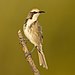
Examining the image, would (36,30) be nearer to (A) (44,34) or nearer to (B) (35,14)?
(B) (35,14)

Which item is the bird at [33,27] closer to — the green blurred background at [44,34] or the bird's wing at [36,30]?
the bird's wing at [36,30]

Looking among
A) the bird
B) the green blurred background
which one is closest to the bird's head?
the bird

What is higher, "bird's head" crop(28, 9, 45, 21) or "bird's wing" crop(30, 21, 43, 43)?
"bird's head" crop(28, 9, 45, 21)

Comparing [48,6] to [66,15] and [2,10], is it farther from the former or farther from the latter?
[2,10]

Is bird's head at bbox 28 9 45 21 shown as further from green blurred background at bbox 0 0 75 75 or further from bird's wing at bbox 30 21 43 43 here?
green blurred background at bbox 0 0 75 75

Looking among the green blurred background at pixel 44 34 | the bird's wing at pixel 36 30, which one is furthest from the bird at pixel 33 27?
the green blurred background at pixel 44 34

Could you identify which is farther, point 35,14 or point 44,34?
point 44,34

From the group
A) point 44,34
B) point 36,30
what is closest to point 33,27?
point 36,30

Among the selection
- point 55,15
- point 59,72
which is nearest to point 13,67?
point 59,72

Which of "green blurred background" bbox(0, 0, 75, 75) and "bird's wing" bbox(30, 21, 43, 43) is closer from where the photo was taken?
"bird's wing" bbox(30, 21, 43, 43)
